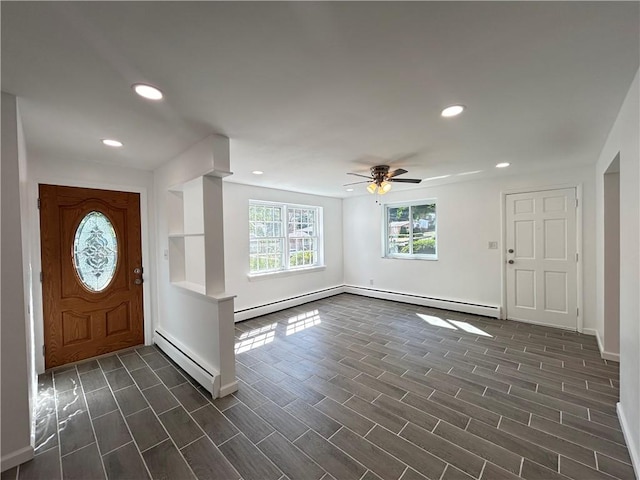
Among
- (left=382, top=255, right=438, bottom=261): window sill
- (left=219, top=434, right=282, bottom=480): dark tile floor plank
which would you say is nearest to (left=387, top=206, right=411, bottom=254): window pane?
(left=382, top=255, right=438, bottom=261): window sill

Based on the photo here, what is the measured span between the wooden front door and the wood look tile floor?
0.26 meters

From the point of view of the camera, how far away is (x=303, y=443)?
6.20 ft

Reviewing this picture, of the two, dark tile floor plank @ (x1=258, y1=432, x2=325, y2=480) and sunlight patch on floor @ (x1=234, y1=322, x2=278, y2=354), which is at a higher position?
sunlight patch on floor @ (x1=234, y1=322, x2=278, y2=354)

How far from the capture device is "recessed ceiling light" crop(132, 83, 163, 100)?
63.9 inches

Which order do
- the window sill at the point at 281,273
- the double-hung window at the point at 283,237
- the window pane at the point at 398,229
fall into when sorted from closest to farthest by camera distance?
the window sill at the point at 281,273, the double-hung window at the point at 283,237, the window pane at the point at 398,229

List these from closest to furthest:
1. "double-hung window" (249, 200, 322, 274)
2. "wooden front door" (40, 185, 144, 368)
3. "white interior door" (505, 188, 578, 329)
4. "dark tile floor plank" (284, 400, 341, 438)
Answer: "dark tile floor plank" (284, 400, 341, 438)
"wooden front door" (40, 185, 144, 368)
"white interior door" (505, 188, 578, 329)
"double-hung window" (249, 200, 322, 274)

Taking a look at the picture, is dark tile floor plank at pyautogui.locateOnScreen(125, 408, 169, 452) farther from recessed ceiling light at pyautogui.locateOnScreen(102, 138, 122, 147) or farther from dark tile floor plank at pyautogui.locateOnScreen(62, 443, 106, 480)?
recessed ceiling light at pyautogui.locateOnScreen(102, 138, 122, 147)

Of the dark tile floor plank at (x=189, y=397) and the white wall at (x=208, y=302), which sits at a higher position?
the white wall at (x=208, y=302)

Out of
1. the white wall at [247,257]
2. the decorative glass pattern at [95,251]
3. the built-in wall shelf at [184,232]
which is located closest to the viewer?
the decorative glass pattern at [95,251]

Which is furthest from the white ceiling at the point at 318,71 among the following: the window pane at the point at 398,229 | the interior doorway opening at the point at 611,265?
the window pane at the point at 398,229

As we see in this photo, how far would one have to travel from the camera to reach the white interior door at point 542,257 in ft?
12.9

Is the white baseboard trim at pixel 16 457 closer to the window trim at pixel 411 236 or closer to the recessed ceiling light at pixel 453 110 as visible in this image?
the recessed ceiling light at pixel 453 110

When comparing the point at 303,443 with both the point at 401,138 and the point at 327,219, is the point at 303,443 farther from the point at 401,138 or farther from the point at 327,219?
the point at 327,219

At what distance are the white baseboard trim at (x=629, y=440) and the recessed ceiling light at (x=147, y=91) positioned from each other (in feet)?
12.0
